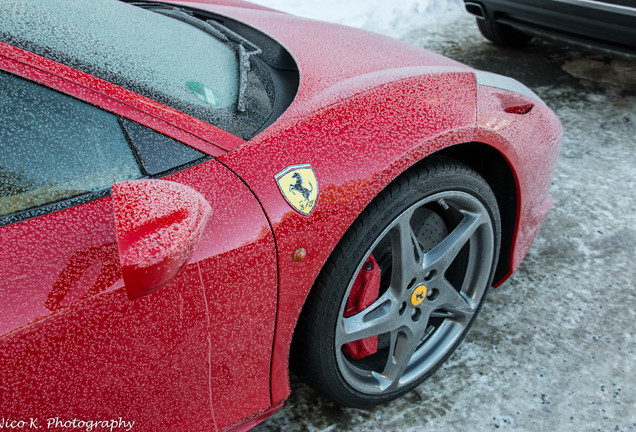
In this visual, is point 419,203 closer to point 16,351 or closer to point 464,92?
point 464,92

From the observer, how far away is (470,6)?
4.28m

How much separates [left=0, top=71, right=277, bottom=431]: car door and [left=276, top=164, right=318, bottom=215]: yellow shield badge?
0.29 feet

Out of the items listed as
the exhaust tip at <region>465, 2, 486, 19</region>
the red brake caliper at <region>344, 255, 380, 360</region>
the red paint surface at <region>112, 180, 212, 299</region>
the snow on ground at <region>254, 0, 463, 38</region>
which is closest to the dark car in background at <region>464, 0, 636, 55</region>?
the exhaust tip at <region>465, 2, 486, 19</region>

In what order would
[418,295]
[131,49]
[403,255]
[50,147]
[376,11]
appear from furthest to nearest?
[376,11] → [418,295] → [403,255] → [131,49] → [50,147]

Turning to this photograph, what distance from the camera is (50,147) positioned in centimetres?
122

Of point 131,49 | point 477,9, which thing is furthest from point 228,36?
point 477,9

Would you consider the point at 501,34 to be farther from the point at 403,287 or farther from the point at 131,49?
the point at 131,49

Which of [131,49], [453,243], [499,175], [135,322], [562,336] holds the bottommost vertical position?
[562,336]

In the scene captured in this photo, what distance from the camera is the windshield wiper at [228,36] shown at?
5.89 feet

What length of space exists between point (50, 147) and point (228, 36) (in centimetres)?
105

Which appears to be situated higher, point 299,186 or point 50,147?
point 50,147

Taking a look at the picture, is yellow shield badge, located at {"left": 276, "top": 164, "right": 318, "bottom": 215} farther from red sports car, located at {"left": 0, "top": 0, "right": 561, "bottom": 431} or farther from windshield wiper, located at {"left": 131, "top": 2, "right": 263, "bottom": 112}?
windshield wiper, located at {"left": 131, "top": 2, "right": 263, "bottom": 112}

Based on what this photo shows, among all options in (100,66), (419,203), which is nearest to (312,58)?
(419,203)

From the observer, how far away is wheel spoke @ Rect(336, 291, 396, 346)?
171 cm
